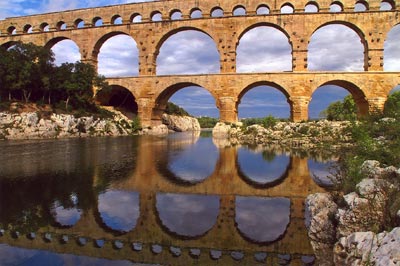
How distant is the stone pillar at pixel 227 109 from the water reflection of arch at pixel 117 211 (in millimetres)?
26089

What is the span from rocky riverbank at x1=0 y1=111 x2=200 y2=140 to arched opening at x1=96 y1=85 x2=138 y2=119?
3689 mm

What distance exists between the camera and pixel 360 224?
4488 mm

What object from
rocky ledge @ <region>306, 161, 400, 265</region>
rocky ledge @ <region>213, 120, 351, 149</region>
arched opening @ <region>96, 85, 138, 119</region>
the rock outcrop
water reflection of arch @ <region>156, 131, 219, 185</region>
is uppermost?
arched opening @ <region>96, 85, 138, 119</region>

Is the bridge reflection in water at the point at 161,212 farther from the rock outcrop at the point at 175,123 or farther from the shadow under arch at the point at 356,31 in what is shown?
the rock outcrop at the point at 175,123

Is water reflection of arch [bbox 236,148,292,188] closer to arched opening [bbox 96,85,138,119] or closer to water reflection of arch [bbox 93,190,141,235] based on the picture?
water reflection of arch [bbox 93,190,141,235]

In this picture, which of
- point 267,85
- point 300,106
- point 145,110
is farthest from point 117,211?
point 267,85

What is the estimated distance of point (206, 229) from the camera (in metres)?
6.57

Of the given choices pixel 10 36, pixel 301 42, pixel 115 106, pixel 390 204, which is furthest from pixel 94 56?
pixel 390 204

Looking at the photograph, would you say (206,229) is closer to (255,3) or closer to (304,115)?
(304,115)

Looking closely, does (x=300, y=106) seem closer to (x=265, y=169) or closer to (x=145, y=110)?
(x=145, y=110)

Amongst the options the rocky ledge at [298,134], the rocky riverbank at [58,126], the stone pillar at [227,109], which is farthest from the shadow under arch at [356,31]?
the rocky riverbank at [58,126]

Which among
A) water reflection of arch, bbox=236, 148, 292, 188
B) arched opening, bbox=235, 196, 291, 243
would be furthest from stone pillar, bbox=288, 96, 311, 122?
arched opening, bbox=235, 196, 291, 243

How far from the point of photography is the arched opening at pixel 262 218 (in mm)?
6246

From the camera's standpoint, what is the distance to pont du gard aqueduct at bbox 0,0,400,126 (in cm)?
3359
